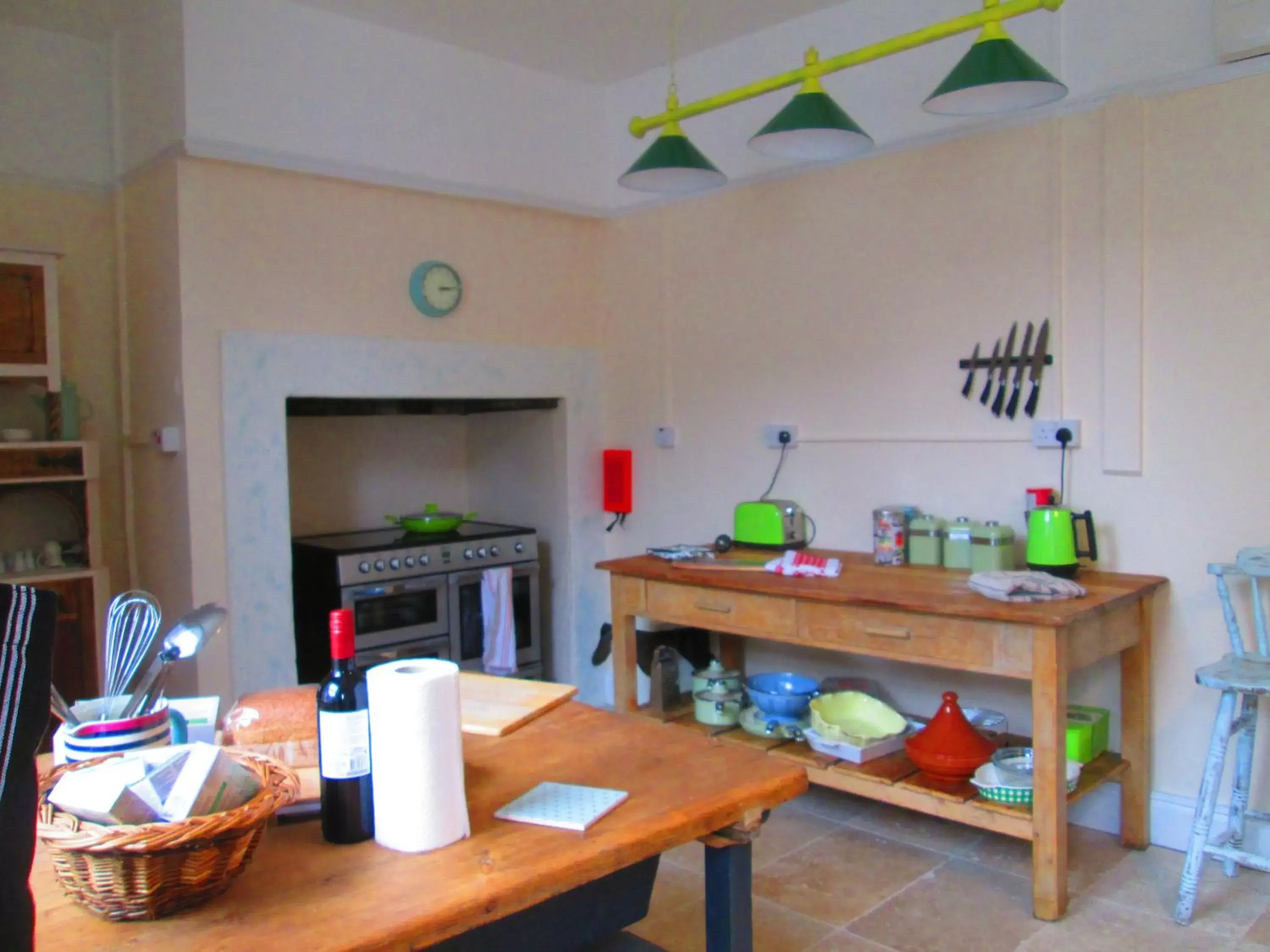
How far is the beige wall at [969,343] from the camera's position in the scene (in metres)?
3.04

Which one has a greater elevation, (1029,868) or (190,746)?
(190,746)

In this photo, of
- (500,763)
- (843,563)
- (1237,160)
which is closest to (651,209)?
(843,563)

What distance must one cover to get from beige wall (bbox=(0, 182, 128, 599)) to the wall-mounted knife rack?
3.33 metres

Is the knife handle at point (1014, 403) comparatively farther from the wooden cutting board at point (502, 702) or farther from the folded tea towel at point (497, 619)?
the folded tea towel at point (497, 619)

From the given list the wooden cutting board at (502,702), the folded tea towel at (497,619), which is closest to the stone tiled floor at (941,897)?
the wooden cutting board at (502,702)

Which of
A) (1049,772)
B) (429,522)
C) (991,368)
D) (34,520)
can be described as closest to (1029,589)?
(1049,772)

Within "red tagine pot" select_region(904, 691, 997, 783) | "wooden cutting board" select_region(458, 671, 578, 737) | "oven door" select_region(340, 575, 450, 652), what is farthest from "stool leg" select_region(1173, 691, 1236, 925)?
"oven door" select_region(340, 575, 450, 652)

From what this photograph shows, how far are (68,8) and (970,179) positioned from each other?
11.0 feet

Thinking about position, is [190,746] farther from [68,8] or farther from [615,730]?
[68,8]

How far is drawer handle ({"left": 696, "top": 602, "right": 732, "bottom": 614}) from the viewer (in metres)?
3.48

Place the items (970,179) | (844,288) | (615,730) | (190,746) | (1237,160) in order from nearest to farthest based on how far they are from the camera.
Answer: (190,746)
(615,730)
(1237,160)
(970,179)
(844,288)

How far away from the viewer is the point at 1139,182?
3.14 meters

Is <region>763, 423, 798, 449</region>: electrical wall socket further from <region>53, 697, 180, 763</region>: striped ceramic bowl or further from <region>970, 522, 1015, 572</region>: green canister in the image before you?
<region>53, 697, 180, 763</region>: striped ceramic bowl

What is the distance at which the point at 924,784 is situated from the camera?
302 cm
